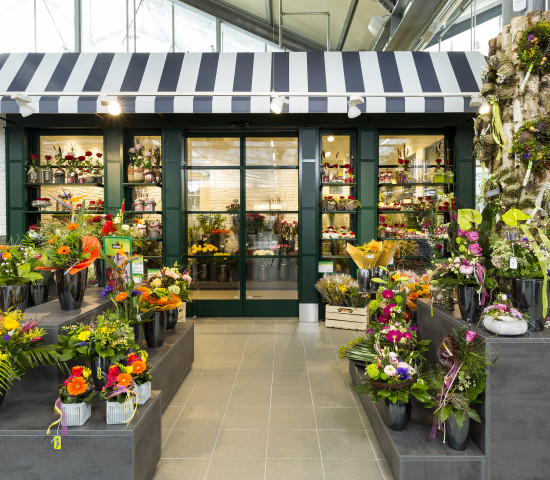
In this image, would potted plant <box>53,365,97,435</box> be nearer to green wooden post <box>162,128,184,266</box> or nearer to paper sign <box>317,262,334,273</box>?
green wooden post <box>162,128,184,266</box>

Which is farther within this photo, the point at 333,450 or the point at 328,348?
the point at 328,348

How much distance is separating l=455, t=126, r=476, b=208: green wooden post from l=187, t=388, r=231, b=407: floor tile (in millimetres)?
4758

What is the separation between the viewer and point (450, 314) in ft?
8.98

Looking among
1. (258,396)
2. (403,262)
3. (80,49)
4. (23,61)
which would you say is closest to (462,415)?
(258,396)

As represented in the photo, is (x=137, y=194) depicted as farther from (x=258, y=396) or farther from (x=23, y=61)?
(x=258, y=396)

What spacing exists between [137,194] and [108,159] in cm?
71

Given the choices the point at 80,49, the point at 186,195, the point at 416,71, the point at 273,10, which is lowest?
the point at 186,195

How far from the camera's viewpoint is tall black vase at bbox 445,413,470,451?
2.20 meters

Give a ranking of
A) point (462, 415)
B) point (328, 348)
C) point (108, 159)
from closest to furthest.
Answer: point (462, 415) → point (328, 348) → point (108, 159)

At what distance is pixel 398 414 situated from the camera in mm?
2408

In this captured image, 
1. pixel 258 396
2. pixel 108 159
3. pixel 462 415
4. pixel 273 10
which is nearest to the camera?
pixel 462 415

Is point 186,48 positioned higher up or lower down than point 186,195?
higher up

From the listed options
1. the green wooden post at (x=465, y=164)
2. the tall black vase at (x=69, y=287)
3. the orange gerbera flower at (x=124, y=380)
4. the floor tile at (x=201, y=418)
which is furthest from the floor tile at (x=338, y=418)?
the green wooden post at (x=465, y=164)

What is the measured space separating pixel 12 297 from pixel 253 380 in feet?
7.37
